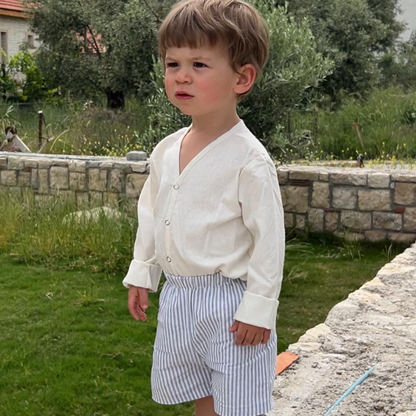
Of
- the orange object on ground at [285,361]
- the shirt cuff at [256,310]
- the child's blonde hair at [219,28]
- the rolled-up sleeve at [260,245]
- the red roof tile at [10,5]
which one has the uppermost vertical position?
the red roof tile at [10,5]

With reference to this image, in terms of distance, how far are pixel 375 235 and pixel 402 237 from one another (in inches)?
10.2

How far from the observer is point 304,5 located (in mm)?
15250

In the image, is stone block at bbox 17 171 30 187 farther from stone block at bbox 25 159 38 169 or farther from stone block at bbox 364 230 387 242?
stone block at bbox 364 230 387 242

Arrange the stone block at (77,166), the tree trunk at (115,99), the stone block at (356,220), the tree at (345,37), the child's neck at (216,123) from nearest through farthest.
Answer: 1. the child's neck at (216,123)
2. the stone block at (356,220)
3. the stone block at (77,166)
4. the tree at (345,37)
5. the tree trunk at (115,99)

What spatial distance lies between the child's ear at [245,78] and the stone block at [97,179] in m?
6.11

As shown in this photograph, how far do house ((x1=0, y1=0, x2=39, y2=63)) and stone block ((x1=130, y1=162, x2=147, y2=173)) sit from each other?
1808 cm

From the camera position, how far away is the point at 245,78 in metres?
2.07

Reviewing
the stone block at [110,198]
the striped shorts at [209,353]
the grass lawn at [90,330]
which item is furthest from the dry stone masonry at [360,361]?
the stone block at [110,198]

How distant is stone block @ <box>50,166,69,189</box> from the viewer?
835 cm

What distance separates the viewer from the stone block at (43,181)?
848 centimetres

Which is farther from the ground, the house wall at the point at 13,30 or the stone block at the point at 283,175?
the house wall at the point at 13,30

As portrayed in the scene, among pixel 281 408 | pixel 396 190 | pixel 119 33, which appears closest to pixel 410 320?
pixel 281 408

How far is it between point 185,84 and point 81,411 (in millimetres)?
2072

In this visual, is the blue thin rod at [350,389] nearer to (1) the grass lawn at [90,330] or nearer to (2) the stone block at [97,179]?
(1) the grass lawn at [90,330]
